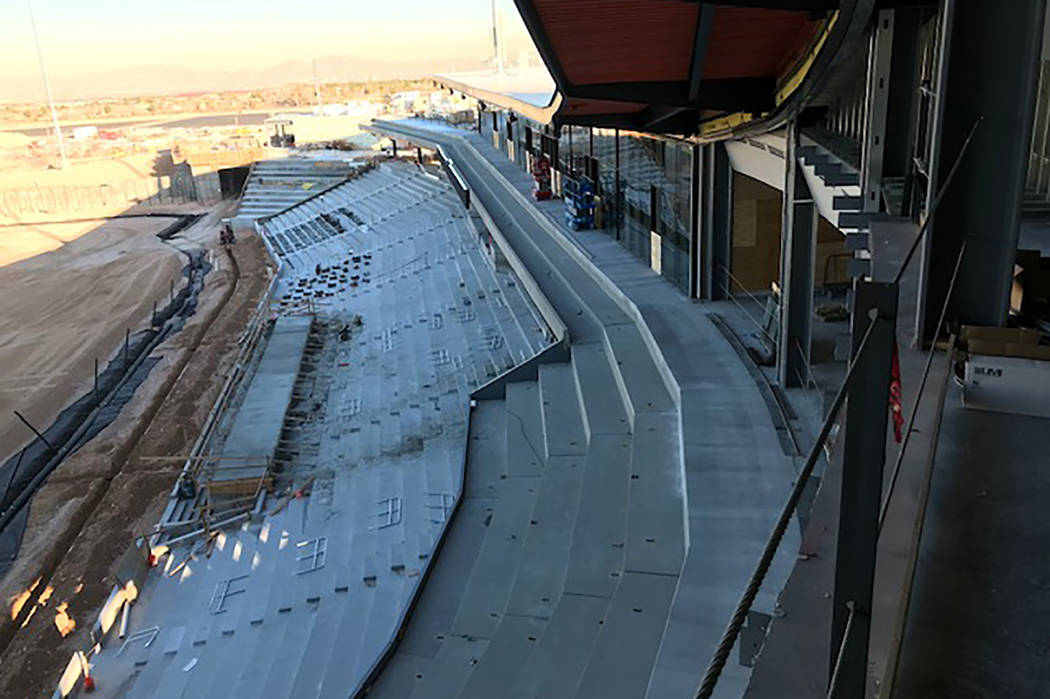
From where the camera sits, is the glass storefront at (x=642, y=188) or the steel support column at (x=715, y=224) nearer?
the steel support column at (x=715, y=224)

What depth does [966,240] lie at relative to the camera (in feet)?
14.7

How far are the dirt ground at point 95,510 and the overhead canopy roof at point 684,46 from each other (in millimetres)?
10576

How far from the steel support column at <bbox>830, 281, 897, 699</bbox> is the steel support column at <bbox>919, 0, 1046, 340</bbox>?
3.08 metres

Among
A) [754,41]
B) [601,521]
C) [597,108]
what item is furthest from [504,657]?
[597,108]

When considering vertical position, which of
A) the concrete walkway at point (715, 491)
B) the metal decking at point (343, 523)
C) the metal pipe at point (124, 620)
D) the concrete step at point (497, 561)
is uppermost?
the concrete walkway at point (715, 491)

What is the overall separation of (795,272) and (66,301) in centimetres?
3423

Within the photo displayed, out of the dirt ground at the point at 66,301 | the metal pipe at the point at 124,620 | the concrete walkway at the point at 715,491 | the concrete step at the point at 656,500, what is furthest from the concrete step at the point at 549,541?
the dirt ground at the point at 66,301

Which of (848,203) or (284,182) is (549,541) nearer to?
(848,203)

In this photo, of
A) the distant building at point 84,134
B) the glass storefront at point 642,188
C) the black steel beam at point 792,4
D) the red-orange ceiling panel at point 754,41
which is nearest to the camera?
the black steel beam at point 792,4

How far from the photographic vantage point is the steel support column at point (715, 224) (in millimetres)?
13422

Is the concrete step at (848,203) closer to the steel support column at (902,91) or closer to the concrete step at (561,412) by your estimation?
the steel support column at (902,91)

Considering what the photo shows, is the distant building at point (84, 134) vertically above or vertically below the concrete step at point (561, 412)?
above

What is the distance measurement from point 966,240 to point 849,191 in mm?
2991

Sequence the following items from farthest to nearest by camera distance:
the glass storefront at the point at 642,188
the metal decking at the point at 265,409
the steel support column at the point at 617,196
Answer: the steel support column at the point at 617,196 < the glass storefront at the point at 642,188 < the metal decking at the point at 265,409
